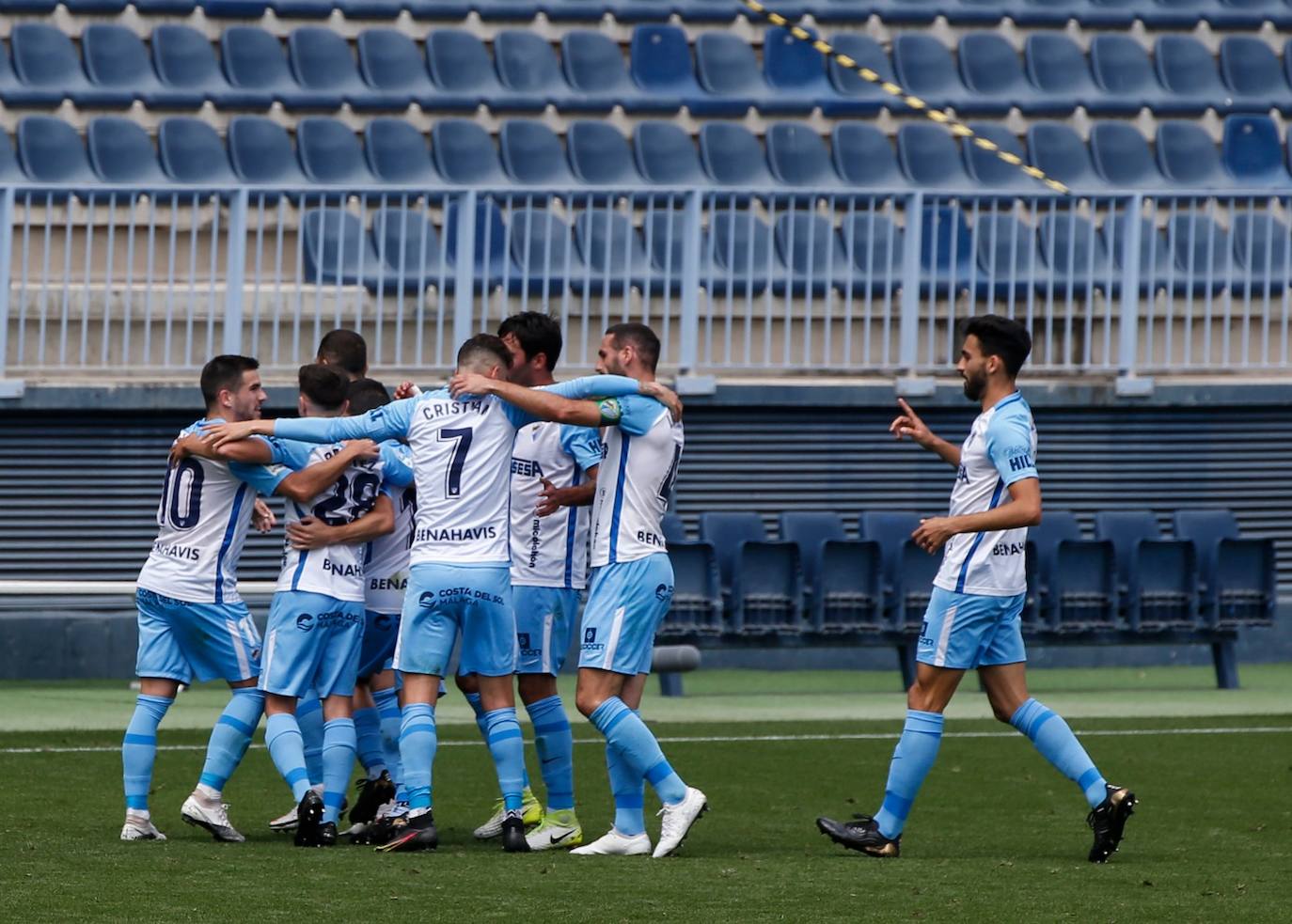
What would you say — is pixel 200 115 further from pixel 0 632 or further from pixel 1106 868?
pixel 1106 868

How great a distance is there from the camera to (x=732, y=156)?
55.9 feet

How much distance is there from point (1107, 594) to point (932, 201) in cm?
309

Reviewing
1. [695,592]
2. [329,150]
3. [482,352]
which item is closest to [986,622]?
[482,352]

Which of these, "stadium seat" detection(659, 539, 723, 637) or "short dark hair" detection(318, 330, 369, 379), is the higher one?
"short dark hair" detection(318, 330, 369, 379)

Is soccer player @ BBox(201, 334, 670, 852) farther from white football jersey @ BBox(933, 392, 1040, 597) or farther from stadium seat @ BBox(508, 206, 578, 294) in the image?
stadium seat @ BBox(508, 206, 578, 294)

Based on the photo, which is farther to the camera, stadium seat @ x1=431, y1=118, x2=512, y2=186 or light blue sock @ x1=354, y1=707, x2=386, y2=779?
stadium seat @ x1=431, y1=118, x2=512, y2=186

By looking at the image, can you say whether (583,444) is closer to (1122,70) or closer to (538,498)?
(538,498)

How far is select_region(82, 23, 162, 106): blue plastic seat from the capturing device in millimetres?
16703

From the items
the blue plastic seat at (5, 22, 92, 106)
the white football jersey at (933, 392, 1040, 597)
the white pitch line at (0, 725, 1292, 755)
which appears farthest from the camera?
the blue plastic seat at (5, 22, 92, 106)

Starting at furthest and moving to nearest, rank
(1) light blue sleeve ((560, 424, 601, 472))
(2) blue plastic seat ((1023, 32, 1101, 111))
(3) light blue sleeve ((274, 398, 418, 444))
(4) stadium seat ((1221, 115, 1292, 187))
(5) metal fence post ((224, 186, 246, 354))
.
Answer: (2) blue plastic seat ((1023, 32, 1101, 111)), (4) stadium seat ((1221, 115, 1292, 187)), (5) metal fence post ((224, 186, 246, 354)), (1) light blue sleeve ((560, 424, 601, 472)), (3) light blue sleeve ((274, 398, 418, 444))

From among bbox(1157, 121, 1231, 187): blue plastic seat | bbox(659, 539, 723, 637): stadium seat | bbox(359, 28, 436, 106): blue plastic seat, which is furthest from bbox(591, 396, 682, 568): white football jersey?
bbox(1157, 121, 1231, 187): blue plastic seat

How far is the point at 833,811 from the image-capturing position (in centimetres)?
852

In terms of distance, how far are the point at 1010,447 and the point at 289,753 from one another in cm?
263

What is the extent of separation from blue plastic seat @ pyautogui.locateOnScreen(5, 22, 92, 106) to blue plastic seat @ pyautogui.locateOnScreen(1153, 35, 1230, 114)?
936 centimetres
